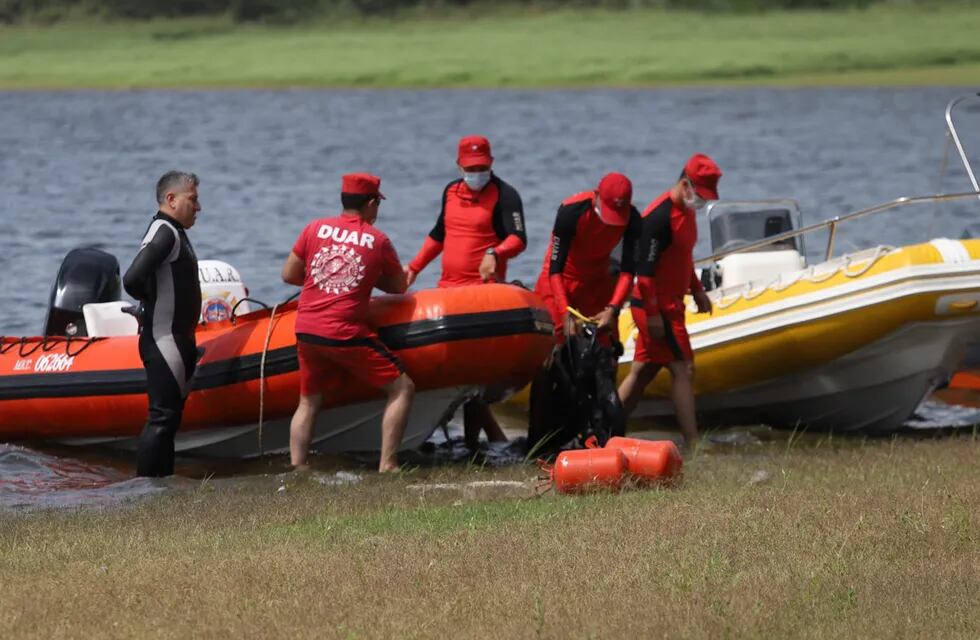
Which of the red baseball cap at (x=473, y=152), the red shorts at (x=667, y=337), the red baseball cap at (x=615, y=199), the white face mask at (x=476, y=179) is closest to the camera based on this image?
the red baseball cap at (x=615, y=199)

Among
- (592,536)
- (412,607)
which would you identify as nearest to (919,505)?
(592,536)

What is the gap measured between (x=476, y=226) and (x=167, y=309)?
6.22 ft

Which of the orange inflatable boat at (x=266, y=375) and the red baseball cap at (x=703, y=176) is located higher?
the red baseball cap at (x=703, y=176)

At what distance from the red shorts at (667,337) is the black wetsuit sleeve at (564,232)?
0.49m

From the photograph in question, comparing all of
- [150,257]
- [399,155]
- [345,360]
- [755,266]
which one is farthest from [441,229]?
[399,155]

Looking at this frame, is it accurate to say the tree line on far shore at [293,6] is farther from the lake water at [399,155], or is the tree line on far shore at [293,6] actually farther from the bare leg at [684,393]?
the bare leg at [684,393]

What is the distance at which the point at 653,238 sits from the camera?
32.9ft

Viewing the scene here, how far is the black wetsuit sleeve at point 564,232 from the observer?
993 cm

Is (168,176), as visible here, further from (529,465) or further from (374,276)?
(529,465)

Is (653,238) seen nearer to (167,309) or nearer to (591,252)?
(591,252)

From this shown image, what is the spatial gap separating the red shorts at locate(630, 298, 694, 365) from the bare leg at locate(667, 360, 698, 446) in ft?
0.14

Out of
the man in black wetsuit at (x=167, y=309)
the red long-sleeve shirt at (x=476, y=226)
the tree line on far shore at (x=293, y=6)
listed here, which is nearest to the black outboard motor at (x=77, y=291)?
the man in black wetsuit at (x=167, y=309)

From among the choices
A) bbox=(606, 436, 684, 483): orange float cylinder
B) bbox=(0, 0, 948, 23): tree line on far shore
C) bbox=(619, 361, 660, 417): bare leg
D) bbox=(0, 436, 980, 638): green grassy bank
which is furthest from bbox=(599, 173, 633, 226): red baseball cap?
bbox=(0, 0, 948, 23): tree line on far shore

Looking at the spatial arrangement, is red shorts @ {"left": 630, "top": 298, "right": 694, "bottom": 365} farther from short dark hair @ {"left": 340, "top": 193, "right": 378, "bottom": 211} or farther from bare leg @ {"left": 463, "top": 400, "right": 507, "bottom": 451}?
short dark hair @ {"left": 340, "top": 193, "right": 378, "bottom": 211}
